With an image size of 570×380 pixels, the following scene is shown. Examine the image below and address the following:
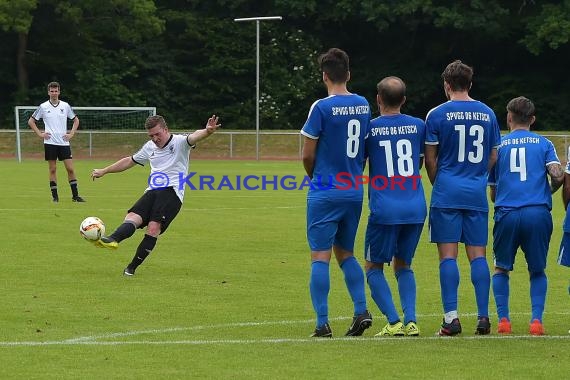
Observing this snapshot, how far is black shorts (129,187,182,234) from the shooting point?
12.0m

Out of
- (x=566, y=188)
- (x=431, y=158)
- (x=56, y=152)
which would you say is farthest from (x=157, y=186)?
(x=56, y=152)

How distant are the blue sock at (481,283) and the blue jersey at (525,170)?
0.44m

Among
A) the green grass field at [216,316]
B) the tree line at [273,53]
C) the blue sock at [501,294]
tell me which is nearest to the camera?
the green grass field at [216,316]

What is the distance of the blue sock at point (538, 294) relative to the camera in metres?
8.48

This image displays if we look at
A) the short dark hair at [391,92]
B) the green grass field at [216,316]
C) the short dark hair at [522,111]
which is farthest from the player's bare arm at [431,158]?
the green grass field at [216,316]

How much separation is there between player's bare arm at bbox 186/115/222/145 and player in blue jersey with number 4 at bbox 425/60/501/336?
115 inches

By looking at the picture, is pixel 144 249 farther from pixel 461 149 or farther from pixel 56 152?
pixel 56 152

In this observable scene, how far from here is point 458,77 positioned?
8.36 metres

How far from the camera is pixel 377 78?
54.2 m

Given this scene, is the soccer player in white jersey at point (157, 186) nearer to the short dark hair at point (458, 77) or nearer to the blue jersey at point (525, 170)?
the short dark hair at point (458, 77)

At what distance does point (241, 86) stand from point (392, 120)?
45804mm

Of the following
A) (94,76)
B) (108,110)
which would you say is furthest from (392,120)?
(94,76)

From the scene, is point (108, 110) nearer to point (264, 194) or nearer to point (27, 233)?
point (264, 194)

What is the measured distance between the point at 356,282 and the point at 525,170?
1465mm
